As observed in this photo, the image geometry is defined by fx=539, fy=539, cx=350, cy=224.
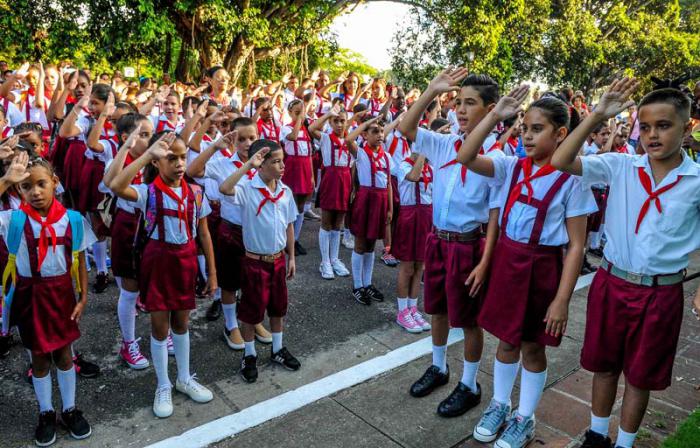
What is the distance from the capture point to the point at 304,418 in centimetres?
346

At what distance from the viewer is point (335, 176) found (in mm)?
6301

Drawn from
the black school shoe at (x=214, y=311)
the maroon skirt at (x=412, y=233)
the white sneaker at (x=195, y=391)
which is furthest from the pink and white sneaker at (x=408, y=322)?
the white sneaker at (x=195, y=391)

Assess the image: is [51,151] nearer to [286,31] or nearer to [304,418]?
[304,418]

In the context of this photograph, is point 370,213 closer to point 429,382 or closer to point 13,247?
point 429,382

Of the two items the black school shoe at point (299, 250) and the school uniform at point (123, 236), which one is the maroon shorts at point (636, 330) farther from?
the black school shoe at point (299, 250)

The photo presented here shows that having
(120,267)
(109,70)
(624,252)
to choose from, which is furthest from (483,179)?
(109,70)

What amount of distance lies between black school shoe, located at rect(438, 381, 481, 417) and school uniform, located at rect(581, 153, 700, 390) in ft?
3.20

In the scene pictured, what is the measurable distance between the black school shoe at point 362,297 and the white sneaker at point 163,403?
229 centimetres

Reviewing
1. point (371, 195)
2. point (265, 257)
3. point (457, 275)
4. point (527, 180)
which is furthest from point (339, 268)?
point (527, 180)

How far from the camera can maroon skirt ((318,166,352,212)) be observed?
20.4 feet

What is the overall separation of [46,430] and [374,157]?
3.70 meters

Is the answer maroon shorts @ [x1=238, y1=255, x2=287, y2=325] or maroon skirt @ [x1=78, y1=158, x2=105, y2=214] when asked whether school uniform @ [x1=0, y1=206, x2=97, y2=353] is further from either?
maroon skirt @ [x1=78, y1=158, x2=105, y2=214]

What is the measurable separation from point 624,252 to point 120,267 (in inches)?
135

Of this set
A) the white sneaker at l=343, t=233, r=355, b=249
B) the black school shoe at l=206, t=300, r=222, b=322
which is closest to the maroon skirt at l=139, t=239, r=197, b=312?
the black school shoe at l=206, t=300, r=222, b=322
